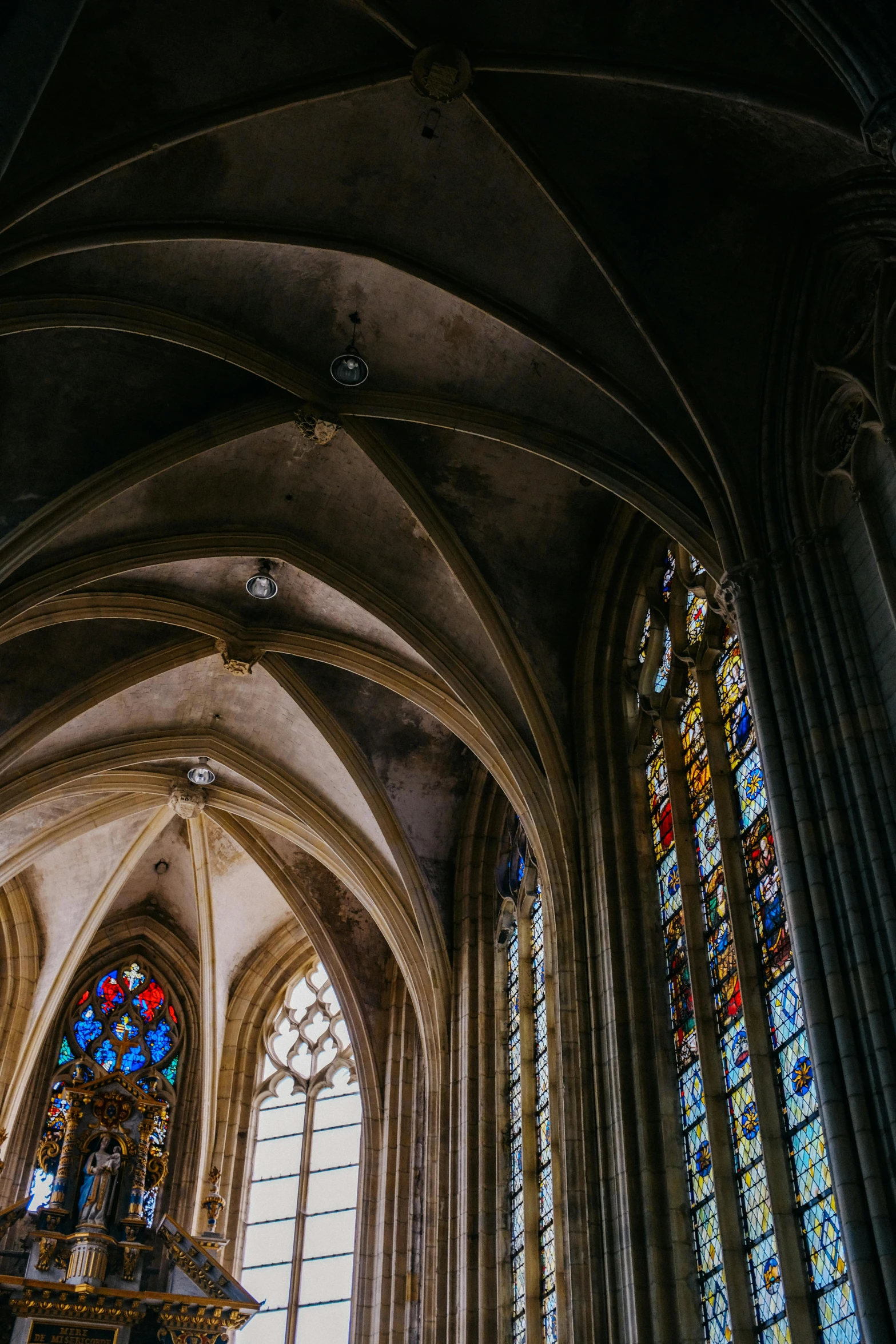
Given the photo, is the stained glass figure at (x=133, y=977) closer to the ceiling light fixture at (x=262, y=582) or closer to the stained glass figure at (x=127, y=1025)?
the stained glass figure at (x=127, y=1025)

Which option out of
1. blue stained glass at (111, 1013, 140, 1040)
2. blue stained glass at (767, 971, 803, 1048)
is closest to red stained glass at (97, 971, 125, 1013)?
blue stained glass at (111, 1013, 140, 1040)

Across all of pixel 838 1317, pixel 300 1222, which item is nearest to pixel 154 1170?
pixel 300 1222

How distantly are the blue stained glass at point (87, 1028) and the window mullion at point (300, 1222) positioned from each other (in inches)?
151

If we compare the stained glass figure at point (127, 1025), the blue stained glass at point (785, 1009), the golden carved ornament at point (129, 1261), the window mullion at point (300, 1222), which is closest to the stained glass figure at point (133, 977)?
the stained glass figure at point (127, 1025)

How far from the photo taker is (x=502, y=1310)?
15.7 meters

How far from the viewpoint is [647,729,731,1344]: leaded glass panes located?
38.0ft

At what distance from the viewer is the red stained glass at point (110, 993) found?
24125 mm

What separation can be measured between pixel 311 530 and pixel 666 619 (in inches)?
182

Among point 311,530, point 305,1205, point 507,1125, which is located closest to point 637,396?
point 311,530

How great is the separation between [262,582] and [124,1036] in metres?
9.77

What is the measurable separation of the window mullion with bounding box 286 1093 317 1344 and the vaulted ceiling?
4.23 m

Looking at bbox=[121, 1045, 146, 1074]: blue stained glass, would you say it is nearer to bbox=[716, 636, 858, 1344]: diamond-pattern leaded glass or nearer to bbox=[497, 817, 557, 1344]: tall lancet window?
bbox=[497, 817, 557, 1344]: tall lancet window

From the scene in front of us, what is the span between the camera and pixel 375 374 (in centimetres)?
1560

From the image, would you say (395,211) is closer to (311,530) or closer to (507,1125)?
(311,530)
